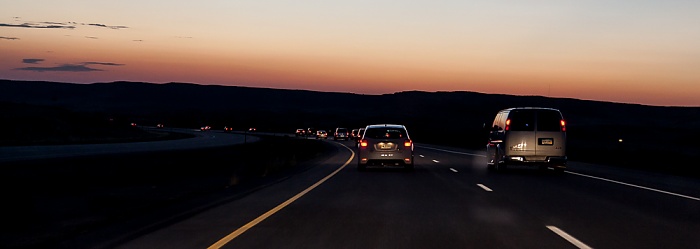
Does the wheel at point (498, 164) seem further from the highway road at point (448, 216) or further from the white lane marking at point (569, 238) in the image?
the white lane marking at point (569, 238)

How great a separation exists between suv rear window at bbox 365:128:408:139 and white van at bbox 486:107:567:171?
3.52 m

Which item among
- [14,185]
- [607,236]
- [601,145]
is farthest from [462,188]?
[601,145]

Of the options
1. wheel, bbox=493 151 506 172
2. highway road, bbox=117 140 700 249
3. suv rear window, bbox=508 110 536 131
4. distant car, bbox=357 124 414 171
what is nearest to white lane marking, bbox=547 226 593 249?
highway road, bbox=117 140 700 249

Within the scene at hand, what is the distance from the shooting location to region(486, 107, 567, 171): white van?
24.0m

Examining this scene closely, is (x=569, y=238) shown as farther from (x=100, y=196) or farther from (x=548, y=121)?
(x=548, y=121)

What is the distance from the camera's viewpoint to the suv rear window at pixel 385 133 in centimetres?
2586

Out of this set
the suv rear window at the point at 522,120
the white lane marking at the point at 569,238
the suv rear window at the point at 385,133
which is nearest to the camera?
the white lane marking at the point at 569,238

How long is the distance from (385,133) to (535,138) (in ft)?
16.4

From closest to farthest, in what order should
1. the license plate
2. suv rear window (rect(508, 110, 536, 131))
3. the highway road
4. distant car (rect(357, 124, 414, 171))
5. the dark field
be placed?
the highway road → the dark field → the license plate → suv rear window (rect(508, 110, 536, 131)) → distant car (rect(357, 124, 414, 171))

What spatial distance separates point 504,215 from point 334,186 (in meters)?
6.92

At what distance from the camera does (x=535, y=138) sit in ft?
78.7

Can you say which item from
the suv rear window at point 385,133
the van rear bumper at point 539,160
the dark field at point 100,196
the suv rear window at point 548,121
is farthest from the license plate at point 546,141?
the dark field at point 100,196

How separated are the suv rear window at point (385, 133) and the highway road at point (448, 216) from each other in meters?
4.73

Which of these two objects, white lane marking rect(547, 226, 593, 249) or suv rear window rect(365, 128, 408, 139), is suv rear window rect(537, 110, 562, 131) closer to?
suv rear window rect(365, 128, 408, 139)
